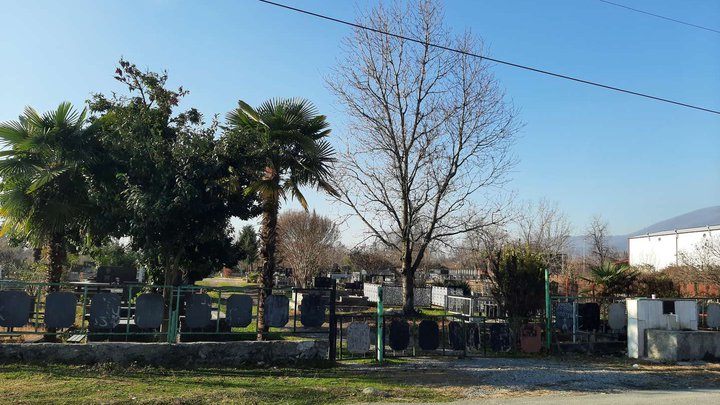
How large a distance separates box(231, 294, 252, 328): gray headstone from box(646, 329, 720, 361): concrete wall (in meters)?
10.7

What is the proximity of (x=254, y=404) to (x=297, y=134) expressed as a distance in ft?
27.7

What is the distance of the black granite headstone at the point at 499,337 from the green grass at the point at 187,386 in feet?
15.9

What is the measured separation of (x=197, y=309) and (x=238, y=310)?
88cm

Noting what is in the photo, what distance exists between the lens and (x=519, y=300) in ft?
57.8

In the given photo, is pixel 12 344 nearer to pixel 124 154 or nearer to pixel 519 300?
pixel 124 154

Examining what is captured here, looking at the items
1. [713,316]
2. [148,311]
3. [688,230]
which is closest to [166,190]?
[148,311]

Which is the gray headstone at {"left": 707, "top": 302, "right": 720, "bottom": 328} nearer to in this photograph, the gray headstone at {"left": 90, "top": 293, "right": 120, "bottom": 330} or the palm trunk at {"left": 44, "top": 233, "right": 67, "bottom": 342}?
the gray headstone at {"left": 90, "top": 293, "right": 120, "bottom": 330}

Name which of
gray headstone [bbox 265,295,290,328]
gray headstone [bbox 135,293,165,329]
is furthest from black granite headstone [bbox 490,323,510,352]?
gray headstone [bbox 135,293,165,329]

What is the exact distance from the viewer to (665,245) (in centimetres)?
4984

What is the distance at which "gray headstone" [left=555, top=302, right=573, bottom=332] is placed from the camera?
16.3 metres

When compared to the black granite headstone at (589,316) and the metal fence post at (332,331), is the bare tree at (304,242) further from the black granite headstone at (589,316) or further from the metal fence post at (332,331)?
the metal fence post at (332,331)

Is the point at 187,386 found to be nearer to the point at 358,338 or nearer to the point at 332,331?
the point at 332,331

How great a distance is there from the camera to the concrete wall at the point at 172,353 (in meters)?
10.0

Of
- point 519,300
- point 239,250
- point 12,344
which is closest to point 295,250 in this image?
point 239,250
